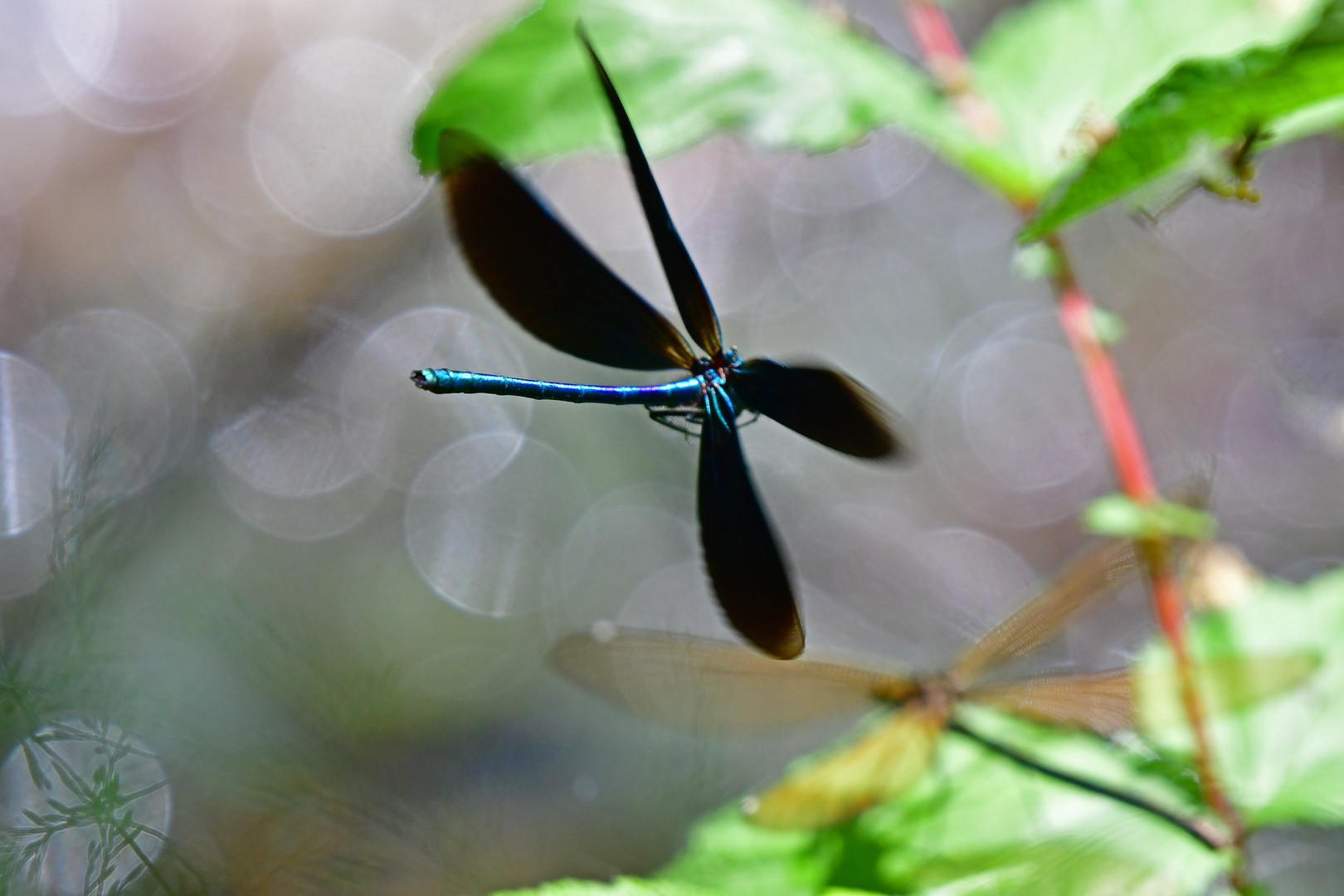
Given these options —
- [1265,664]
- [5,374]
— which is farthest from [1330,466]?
[5,374]

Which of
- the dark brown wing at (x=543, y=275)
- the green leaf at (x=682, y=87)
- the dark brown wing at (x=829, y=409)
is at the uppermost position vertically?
the green leaf at (x=682, y=87)

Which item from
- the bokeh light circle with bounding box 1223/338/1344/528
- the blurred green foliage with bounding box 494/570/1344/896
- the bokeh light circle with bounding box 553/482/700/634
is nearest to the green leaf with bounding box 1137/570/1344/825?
the blurred green foliage with bounding box 494/570/1344/896

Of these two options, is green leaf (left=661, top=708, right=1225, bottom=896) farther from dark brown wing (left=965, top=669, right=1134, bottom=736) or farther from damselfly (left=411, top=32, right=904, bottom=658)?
damselfly (left=411, top=32, right=904, bottom=658)

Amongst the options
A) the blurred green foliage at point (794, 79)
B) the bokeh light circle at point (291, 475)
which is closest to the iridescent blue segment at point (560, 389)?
the blurred green foliage at point (794, 79)

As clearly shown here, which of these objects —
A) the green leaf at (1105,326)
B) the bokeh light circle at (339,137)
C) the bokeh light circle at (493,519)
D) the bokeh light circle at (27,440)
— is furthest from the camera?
the bokeh light circle at (339,137)

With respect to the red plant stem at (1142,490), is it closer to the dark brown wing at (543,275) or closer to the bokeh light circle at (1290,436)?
the dark brown wing at (543,275)

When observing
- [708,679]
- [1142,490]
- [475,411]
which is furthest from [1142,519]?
[475,411]
